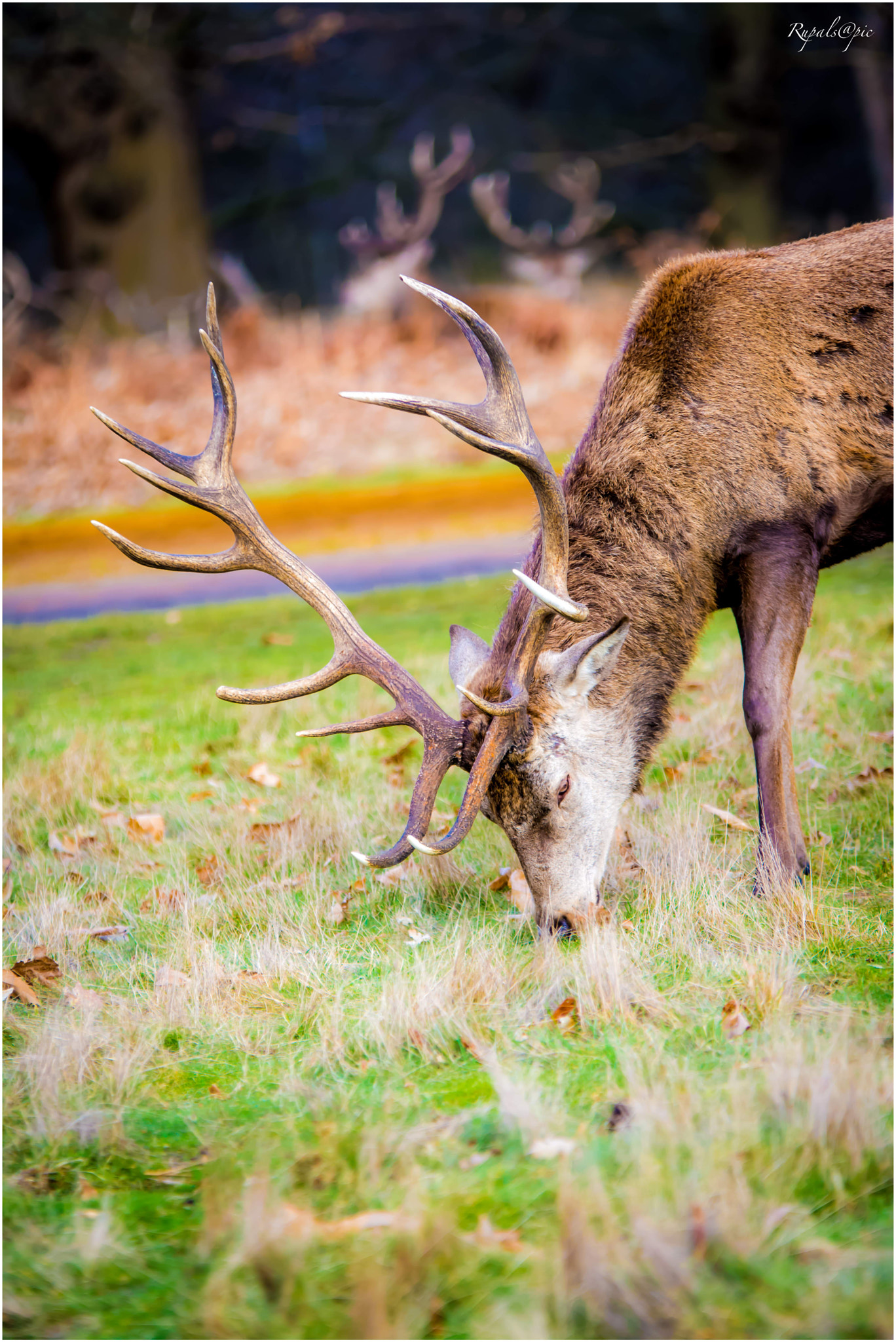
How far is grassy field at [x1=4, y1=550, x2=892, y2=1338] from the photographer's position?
2.11 m

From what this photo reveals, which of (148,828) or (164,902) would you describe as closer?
(164,902)

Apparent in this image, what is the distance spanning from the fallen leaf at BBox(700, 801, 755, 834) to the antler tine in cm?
124

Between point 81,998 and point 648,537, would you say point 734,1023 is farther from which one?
point 81,998

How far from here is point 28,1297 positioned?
223 centimetres

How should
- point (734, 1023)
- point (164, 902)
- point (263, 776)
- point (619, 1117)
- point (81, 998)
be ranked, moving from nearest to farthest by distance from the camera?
point (619, 1117)
point (734, 1023)
point (81, 998)
point (164, 902)
point (263, 776)

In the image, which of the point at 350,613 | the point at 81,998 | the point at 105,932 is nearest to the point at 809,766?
the point at 350,613

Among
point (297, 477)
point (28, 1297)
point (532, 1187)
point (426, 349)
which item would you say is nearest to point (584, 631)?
point (532, 1187)

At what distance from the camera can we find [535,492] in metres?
3.62

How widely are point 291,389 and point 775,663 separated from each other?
9.24 metres

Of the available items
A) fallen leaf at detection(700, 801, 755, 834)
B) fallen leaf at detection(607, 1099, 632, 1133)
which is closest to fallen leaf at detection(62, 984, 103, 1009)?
fallen leaf at detection(607, 1099, 632, 1133)

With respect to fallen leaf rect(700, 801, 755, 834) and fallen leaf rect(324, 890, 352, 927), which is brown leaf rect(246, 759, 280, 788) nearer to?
fallen leaf rect(324, 890, 352, 927)

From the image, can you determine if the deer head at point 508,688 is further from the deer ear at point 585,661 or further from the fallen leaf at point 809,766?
the fallen leaf at point 809,766

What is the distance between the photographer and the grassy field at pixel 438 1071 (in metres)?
2.11

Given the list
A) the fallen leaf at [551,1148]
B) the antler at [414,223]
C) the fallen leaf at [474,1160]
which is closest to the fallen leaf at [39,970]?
the fallen leaf at [474,1160]
